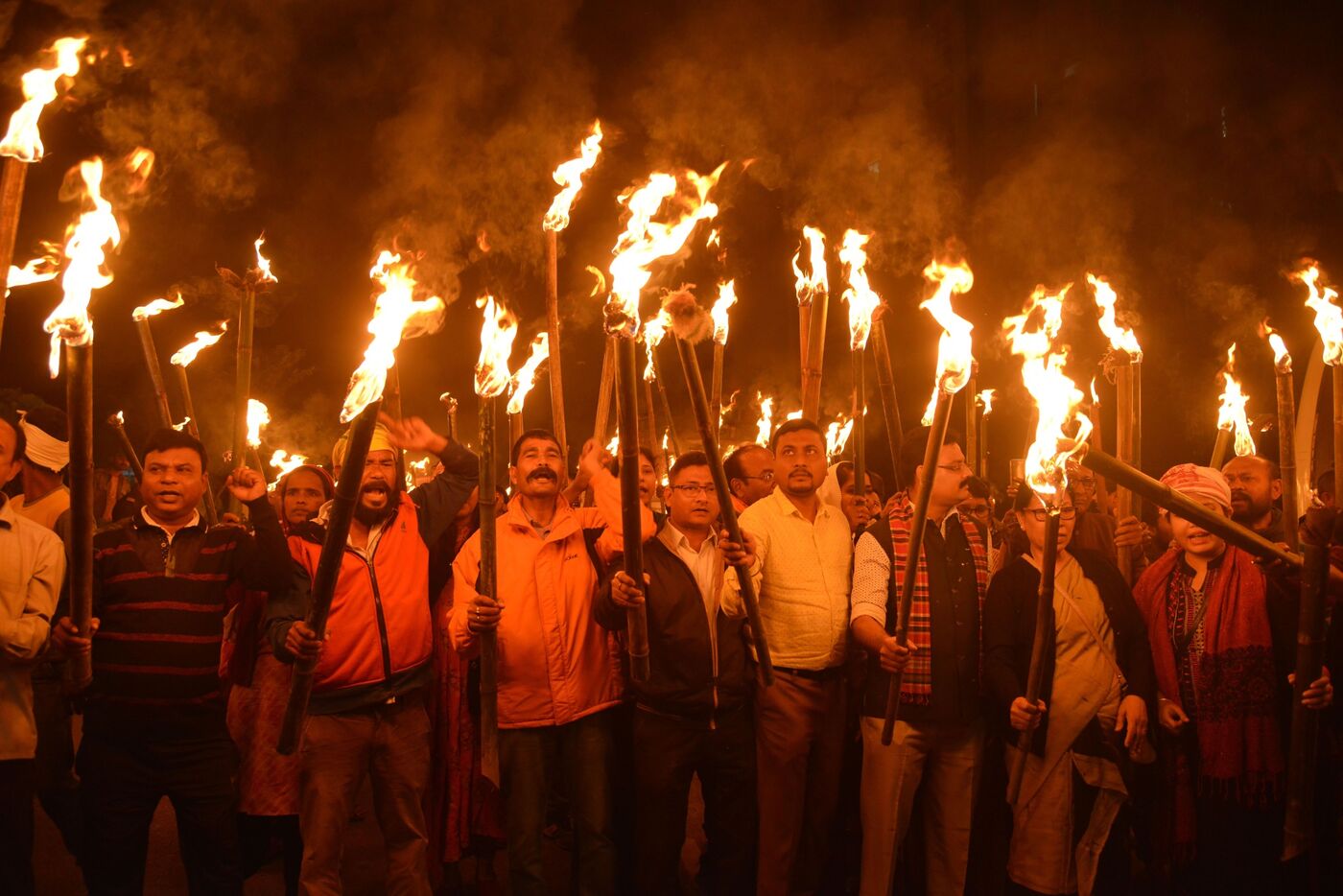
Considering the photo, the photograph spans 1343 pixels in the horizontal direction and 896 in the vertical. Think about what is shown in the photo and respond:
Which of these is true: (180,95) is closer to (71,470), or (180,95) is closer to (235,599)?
(235,599)

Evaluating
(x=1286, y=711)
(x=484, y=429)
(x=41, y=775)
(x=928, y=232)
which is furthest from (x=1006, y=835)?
(x=928, y=232)

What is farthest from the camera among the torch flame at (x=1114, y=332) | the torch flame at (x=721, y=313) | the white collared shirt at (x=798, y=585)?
the torch flame at (x=721, y=313)

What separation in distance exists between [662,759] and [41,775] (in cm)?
310

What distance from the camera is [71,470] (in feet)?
10.8

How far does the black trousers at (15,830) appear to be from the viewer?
3.74m

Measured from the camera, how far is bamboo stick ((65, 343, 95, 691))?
326cm

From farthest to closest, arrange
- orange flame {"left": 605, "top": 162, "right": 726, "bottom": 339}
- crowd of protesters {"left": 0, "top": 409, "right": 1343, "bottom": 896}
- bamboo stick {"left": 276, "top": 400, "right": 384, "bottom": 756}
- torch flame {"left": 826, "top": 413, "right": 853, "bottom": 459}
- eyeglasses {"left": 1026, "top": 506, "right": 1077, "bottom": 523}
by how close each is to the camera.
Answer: torch flame {"left": 826, "top": 413, "right": 853, "bottom": 459} < eyeglasses {"left": 1026, "top": 506, "right": 1077, "bottom": 523} < crowd of protesters {"left": 0, "top": 409, "right": 1343, "bottom": 896} < orange flame {"left": 605, "top": 162, "right": 726, "bottom": 339} < bamboo stick {"left": 276, "top": 400, "right": 384, "bottom": 756}

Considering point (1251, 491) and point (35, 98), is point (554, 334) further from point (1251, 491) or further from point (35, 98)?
point (1251, 491)

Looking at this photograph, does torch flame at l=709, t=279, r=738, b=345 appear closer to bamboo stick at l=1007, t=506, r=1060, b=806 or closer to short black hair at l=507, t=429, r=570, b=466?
short black hair at l=507, t=429, r=570, b=466

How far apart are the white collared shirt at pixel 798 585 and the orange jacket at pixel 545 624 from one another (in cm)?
59

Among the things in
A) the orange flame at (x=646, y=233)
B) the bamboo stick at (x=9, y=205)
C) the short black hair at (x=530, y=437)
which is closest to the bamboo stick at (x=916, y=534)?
the orange flame at (x=646, y=233)

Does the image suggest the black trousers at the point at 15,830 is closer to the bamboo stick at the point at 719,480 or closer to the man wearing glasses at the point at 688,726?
the man wearing glasses at the point at 688,726

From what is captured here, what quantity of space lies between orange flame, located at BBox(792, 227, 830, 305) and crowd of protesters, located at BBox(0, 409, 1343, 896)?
115cm

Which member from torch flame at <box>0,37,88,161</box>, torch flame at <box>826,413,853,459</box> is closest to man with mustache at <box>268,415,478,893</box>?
torch flame at <box>0,37,88,161</box>
